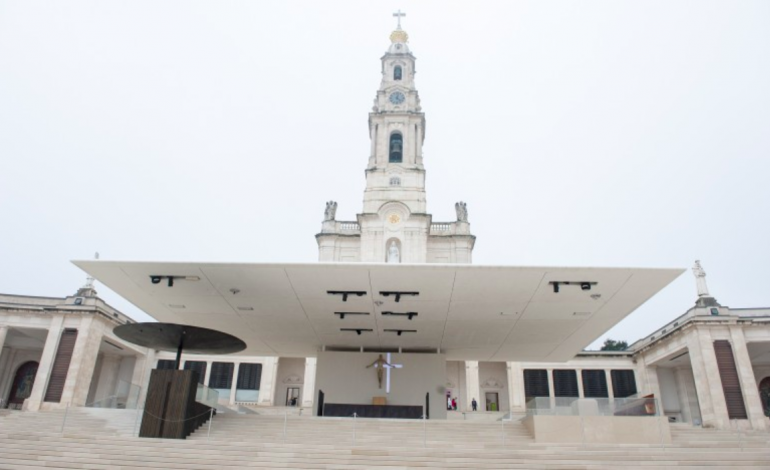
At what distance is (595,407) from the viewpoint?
15.3 metres

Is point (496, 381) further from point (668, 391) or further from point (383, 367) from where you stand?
point (383, 367)

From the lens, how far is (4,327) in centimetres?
3016

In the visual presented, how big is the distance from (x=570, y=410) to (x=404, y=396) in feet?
32.8

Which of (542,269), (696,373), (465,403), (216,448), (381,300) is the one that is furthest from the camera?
(465,403)

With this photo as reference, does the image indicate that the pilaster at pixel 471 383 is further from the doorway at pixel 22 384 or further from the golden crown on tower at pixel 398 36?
the golden crown on tower at pixel 398 36

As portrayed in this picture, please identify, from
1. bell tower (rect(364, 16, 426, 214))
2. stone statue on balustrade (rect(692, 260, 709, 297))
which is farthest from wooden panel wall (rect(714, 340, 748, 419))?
bell tower (rect(364, 16, 426, 214))

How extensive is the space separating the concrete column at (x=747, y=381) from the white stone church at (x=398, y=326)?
0.06 metres

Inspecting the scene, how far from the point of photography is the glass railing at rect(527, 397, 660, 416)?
15.3 metres

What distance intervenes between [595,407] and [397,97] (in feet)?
129

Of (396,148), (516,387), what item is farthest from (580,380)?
(396,148)

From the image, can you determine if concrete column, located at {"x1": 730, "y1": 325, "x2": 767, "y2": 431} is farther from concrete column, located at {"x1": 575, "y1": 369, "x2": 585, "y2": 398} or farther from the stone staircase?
the stone staircase

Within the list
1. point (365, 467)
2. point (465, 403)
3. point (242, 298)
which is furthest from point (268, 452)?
point (465, 403)

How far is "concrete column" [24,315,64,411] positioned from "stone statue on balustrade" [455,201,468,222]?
2896 centimetres

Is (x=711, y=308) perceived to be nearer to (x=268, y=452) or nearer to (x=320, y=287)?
(x=320, y=287)
